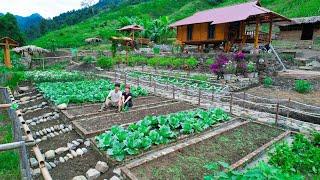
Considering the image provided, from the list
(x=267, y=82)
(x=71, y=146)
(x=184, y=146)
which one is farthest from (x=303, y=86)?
(x=71, y=146)

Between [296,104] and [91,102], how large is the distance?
7811 mm

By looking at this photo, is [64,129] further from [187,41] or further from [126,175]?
[187,41]

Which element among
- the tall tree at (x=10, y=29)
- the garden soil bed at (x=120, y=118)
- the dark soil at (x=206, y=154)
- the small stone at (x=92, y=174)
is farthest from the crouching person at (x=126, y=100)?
the tall tree at (x=10, y=29)

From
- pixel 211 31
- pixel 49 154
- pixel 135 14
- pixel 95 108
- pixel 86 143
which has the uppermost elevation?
pixel 135 14

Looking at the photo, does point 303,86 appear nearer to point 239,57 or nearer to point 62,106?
point 239,57

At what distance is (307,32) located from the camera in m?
25.6

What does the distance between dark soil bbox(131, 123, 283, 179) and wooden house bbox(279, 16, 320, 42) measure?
20.4 m

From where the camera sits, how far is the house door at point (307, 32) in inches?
980

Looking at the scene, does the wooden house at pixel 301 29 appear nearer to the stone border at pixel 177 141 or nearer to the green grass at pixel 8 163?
the stone border at pixel 177 141

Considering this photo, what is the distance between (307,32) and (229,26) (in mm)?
10509

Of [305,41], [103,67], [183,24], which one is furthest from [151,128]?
[305,41]

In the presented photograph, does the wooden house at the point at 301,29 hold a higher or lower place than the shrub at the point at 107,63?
higher

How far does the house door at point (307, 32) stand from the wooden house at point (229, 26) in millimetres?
6876

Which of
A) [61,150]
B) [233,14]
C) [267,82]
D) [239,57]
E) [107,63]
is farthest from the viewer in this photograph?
[107,63]
